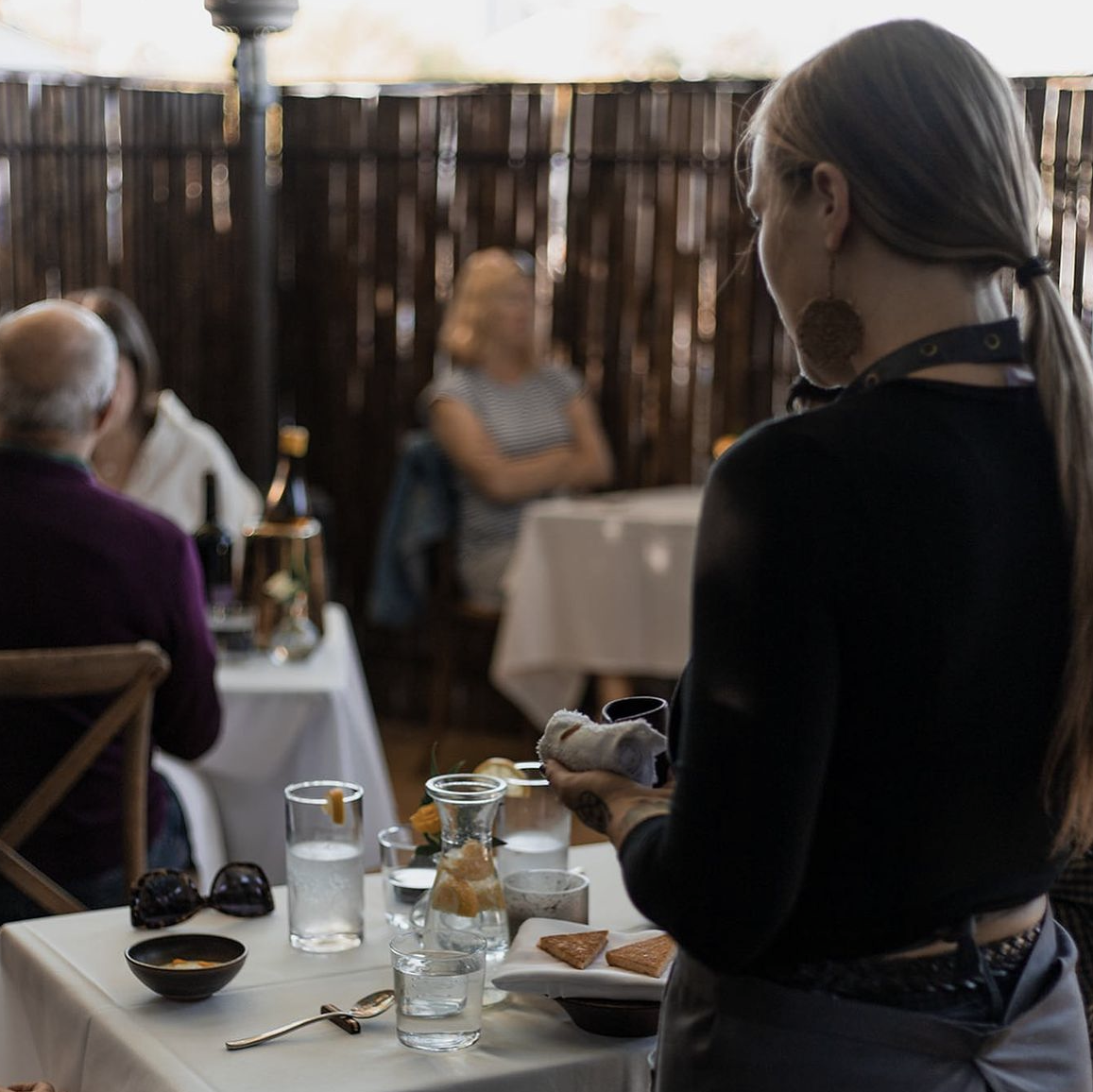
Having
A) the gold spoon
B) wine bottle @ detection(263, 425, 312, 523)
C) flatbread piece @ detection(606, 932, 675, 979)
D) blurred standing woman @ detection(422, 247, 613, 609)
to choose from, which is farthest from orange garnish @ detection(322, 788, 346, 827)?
blurred standing woman @ detection(422, 247, 613, 609)

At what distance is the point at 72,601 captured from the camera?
224 cm

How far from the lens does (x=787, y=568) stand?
0.96m

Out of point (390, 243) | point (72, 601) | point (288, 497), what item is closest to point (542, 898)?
point (72, 601)

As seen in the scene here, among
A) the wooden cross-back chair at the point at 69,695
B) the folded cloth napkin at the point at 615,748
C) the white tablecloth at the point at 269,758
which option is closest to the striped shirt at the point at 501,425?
the white tablecloth at the point at 269,758

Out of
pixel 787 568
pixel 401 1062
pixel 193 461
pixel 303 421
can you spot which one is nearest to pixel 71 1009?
pixel 401 1062

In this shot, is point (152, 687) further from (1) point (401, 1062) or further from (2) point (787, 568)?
(2) point (787, 568)

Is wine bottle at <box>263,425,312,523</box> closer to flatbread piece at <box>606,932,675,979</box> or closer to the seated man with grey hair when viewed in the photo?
the seated man with grey hair

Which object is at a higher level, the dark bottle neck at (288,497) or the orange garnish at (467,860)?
the dark bottle neck at (288,497)

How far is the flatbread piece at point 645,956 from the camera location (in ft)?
4.62

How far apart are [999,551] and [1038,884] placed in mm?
246

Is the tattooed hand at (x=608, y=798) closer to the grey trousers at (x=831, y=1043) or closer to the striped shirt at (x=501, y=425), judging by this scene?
the grey trousers at (x=831, y=1043)

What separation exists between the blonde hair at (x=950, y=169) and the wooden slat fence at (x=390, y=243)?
14.2 ft

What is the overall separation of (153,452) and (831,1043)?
2.79m

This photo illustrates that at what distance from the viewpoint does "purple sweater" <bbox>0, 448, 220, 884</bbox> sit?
2.22 meters
